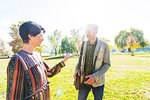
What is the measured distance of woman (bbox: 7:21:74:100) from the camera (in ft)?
4.50

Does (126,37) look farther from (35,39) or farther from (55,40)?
(35,39)

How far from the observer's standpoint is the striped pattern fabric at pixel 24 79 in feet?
4.49

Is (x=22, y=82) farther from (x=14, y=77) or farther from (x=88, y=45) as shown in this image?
(x=88, y=45)

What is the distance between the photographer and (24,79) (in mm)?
1468

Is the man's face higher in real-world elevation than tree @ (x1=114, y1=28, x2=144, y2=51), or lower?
lower

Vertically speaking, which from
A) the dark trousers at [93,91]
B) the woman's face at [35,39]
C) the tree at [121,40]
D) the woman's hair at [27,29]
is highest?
the tree at [121,40]

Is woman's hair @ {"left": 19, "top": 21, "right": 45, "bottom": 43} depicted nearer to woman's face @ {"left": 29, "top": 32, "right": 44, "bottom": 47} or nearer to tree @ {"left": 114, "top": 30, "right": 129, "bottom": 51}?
woman's face @ {"left": 29, "top": 32, "right": 44, "bottom": 47}

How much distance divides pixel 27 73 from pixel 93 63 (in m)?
1.55

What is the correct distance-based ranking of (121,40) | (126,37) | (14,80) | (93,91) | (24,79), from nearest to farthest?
(14,80)
(24,79)
(93,91)
(121,40)
(126,37)

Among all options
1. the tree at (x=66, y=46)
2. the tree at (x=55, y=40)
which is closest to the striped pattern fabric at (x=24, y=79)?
the tree at (x=66, y=46)

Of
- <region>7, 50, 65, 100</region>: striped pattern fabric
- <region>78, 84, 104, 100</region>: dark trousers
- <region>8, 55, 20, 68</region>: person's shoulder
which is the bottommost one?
<region>78, 84, 104, 100</region>: dark trousers

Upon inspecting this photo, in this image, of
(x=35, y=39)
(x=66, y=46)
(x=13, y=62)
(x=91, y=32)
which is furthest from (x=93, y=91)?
(x=66, y=46)

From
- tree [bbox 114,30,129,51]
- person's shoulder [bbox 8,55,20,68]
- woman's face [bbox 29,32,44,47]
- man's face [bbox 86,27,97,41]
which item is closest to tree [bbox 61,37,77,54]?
tree [bbox 114,30,129,51]

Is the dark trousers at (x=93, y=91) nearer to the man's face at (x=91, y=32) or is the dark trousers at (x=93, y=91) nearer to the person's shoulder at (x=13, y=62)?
the man's face at (x=91, y=32)
